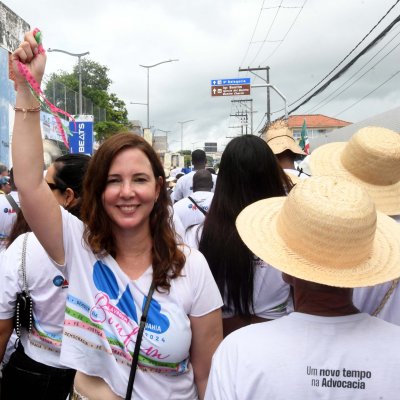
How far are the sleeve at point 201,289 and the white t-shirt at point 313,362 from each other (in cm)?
48

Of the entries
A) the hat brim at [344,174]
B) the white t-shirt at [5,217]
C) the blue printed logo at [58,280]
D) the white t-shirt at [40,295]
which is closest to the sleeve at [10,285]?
the white t-shirt at [40,295]

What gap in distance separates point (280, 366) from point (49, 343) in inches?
50.9

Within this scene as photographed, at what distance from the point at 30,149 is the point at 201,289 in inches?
33.3

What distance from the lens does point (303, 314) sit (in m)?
1.33

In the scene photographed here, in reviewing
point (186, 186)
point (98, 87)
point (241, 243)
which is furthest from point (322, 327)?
point (98, 87)

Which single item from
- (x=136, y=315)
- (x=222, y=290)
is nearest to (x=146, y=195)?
(x=136, y=315)

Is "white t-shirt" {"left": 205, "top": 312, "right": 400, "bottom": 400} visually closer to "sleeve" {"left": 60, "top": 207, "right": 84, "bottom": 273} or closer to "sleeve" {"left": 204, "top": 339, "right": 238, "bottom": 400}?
"sleeve" {"left": 204, "top": 339, "right": 238, "bottom": 400}

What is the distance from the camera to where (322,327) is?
1289 mm

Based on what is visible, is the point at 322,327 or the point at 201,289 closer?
the point at 322,327

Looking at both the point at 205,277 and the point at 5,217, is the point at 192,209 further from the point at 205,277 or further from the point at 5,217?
the point at 205,277

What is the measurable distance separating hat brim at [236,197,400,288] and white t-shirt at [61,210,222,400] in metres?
0.40

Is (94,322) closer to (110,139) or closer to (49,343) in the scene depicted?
(49,343)

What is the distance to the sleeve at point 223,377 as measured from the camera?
1.27 meters

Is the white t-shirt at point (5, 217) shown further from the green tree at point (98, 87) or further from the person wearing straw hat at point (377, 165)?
the green tree at point (98, 87)
